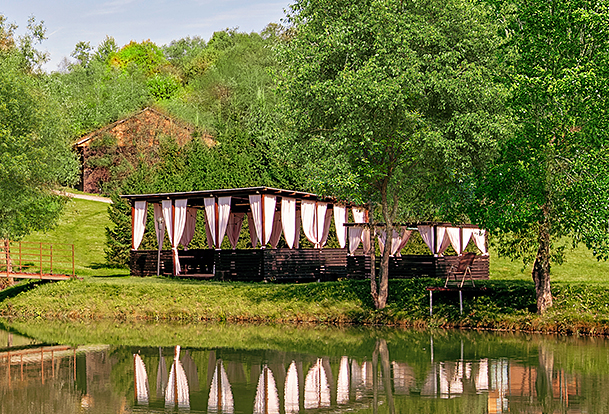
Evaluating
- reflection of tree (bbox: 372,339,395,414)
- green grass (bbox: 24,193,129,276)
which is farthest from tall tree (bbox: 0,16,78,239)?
reflection of tree (bbox: 372,339,395,414)

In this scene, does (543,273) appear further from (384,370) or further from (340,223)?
(340,223)

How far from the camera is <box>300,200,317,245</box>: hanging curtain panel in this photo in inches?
1051

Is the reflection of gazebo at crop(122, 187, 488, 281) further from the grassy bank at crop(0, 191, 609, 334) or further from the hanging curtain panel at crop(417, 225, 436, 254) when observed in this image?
the grassy bank at crop(0, 191, 609, 334)

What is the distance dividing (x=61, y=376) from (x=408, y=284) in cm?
1056

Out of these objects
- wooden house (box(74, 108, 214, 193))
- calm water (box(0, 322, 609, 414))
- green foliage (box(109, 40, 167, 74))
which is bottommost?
calm water (box(0, 322, 609, 414))

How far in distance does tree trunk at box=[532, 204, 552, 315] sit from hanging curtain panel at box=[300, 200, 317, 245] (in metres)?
11.0

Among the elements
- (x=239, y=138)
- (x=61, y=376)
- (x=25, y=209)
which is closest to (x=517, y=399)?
(x=61, y=376)

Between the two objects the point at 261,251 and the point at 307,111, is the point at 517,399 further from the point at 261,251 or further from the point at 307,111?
the point at 261,251

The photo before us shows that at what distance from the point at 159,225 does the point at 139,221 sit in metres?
0.82

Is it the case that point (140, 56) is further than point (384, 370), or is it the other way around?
point (140, 56)

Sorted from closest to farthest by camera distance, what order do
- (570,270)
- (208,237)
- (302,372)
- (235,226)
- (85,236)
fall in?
1. (302,372)
2. (570,270)
3. (208,237)
4. (235,226)
5. (85,236)

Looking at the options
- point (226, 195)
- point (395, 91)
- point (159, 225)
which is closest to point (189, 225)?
point (159, 225)

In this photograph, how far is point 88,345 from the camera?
1582 centimetres

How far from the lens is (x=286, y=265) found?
2477 cm
